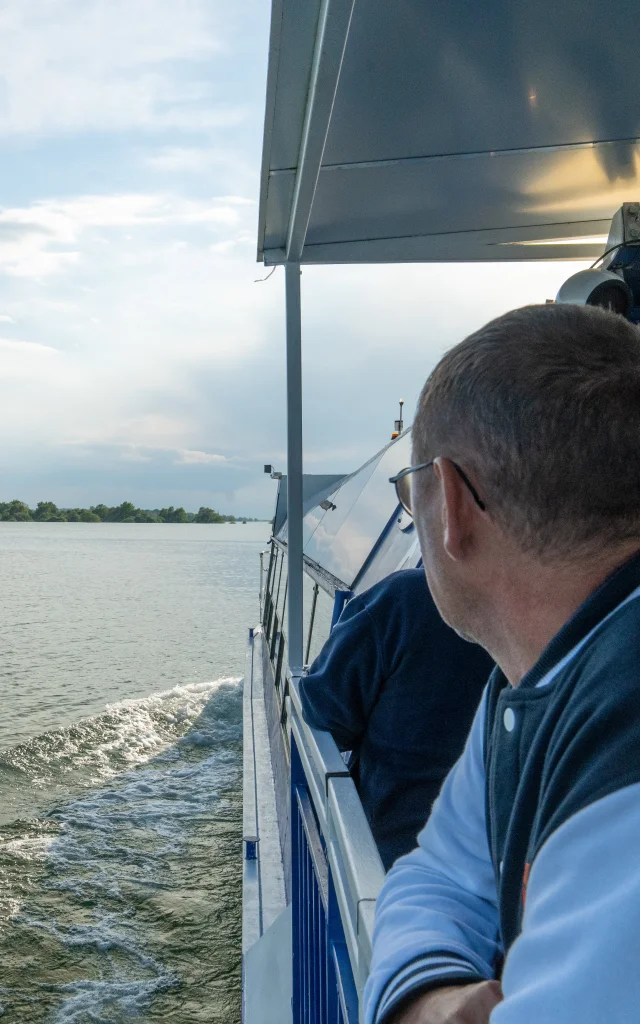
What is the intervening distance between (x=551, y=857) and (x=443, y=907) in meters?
0.55

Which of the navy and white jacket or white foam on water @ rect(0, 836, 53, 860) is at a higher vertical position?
the navy and white jacket

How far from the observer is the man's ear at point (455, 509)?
0.96m

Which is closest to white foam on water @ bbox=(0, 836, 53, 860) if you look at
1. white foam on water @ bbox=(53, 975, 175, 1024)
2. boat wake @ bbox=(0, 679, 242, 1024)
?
boat wake @ bbox=(0, 679, 242, 1024)

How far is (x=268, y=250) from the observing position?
391cm

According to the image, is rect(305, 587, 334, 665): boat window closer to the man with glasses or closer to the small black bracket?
the small black bracket

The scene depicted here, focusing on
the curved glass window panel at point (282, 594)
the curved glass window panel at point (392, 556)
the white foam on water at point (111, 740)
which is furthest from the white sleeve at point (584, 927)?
the white foam on water at point (111, 740)

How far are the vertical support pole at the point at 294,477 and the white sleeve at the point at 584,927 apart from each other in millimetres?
3438

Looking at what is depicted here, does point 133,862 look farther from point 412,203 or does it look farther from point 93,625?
point 93,625

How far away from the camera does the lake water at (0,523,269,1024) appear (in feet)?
19.4

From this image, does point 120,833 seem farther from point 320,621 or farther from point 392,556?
point 392,556

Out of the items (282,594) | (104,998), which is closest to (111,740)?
(282,594)

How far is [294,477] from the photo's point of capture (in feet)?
13.8

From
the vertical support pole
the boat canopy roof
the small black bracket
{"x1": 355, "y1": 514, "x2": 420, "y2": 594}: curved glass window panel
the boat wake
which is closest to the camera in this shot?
A: the small black bracket

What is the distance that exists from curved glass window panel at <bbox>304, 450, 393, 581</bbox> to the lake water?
3.30 metres
